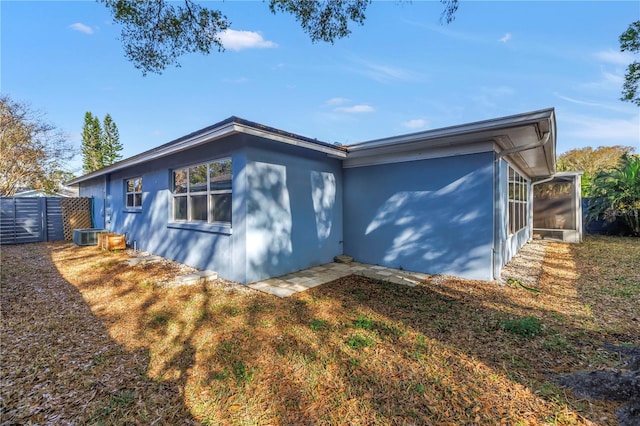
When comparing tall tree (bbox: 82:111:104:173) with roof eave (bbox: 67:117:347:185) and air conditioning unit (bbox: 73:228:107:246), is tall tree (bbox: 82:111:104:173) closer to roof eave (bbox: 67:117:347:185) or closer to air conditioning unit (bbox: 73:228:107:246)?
air conditioning unit (bbox: 73:228:107:246)

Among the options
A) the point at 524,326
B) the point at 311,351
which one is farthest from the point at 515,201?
the point at 311,351

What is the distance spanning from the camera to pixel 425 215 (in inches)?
230

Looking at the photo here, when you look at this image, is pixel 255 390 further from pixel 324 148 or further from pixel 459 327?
pixel 324 148

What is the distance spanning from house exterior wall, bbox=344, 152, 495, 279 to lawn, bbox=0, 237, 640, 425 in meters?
0.73

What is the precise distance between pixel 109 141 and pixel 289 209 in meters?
35.8

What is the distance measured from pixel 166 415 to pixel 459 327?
3.10m

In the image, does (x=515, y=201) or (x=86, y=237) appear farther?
(x=86, y=237)

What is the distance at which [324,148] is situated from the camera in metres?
5.84

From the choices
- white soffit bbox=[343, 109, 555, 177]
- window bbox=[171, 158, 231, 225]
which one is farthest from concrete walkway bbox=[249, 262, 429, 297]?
Result: white soffit bbox=[343, 109, 555, 177]

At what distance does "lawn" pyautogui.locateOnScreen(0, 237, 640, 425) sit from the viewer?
1985 mm

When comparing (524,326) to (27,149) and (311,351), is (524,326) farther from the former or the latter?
(27,149)

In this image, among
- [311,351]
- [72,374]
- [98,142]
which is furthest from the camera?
[98,142]

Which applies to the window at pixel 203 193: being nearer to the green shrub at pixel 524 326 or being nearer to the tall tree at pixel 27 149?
the green shrub at pixel 524 326

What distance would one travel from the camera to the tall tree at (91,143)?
29.6 meters
